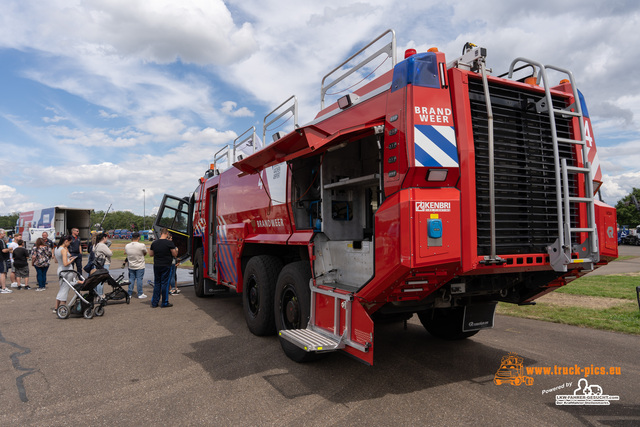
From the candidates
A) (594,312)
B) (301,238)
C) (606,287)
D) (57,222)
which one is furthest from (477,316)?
(57,222)

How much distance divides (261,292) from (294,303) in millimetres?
982

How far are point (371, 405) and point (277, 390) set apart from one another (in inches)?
37.4

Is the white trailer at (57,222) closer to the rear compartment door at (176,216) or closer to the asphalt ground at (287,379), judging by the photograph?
the rear compartment door at (176,216)

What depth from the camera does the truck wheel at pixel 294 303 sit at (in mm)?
4703

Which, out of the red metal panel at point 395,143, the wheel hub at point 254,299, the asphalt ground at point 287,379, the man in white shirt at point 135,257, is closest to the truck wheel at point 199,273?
the man in white shirt at point 135,257

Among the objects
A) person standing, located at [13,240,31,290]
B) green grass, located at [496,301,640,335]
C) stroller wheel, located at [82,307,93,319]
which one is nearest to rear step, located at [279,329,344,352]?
green grass, located at [496,301,640,335]

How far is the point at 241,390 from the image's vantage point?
157 inches

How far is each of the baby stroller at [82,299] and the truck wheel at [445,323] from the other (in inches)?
240

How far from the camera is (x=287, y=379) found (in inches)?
169

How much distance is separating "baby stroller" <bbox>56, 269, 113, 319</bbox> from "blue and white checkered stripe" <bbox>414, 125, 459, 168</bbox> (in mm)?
7054

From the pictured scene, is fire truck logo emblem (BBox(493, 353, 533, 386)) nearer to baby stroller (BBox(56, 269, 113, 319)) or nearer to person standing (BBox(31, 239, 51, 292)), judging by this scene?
baby stroller (BBox(56, 269, 113, 319))

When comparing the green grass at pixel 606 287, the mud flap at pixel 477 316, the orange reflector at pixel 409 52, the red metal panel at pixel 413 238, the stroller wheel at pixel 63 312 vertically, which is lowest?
the stroller wheel at pixel 63 312

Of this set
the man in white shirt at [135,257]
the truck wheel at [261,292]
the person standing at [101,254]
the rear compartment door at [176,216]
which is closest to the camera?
the truck wheel at [261,292]

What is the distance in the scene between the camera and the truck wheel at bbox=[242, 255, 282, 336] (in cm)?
582
